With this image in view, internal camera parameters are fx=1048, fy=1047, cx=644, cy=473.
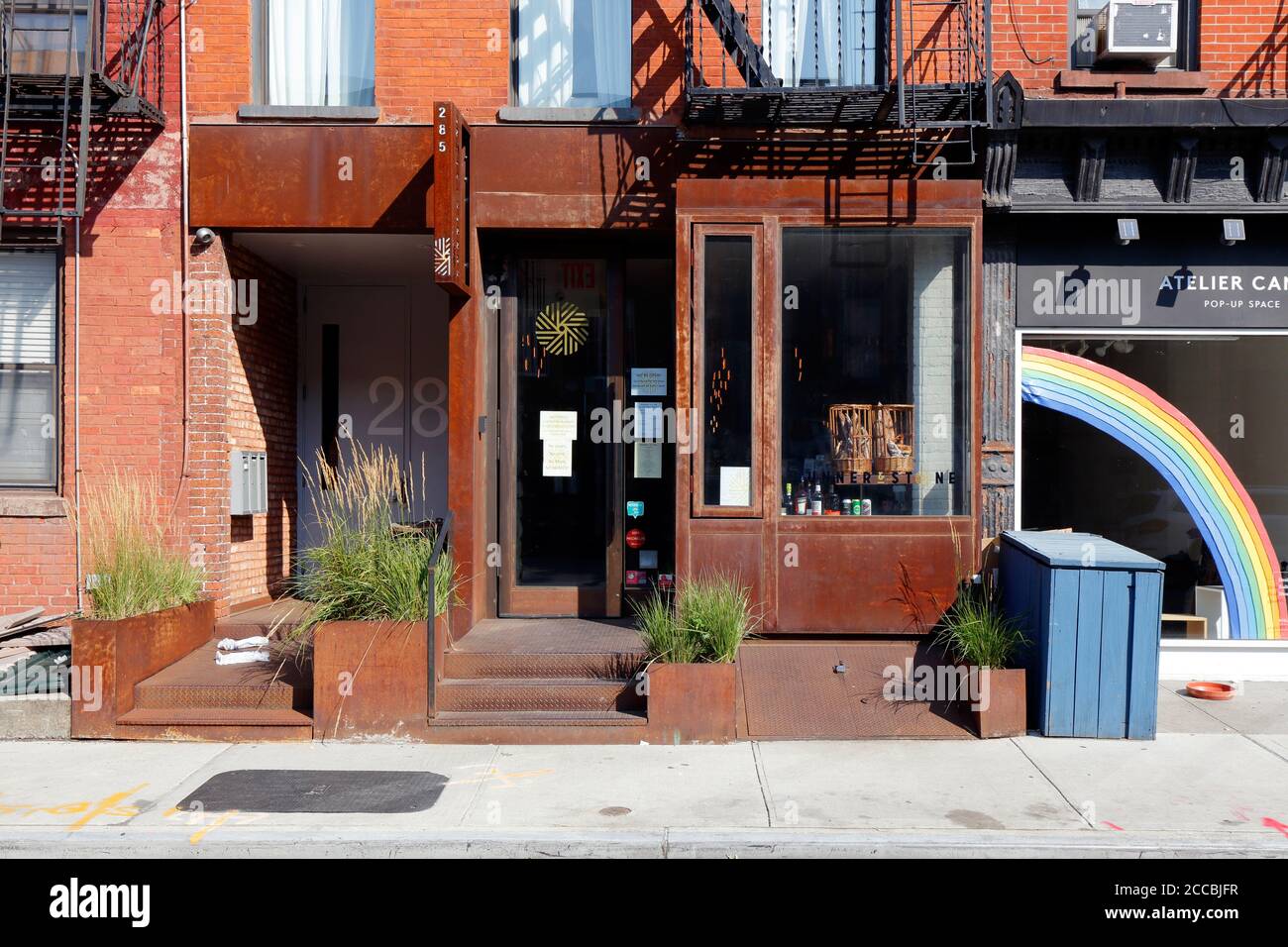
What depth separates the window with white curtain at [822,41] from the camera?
8.98 metres

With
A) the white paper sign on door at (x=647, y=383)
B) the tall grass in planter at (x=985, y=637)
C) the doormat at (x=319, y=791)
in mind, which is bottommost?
the doormat at (x=319, y=791)

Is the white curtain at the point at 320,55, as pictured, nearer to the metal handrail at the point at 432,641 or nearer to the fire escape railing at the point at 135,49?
the fire escape railing at the point at 135,49

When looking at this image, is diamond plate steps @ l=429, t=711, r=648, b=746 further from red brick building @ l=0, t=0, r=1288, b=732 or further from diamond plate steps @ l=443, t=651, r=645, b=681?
red brick building @ l=0, t=0, r=1288, b=732

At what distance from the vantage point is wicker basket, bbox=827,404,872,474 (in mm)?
8656

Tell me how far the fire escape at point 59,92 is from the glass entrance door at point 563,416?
11.2ft

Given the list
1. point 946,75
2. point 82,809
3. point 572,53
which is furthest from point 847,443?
point 82,809

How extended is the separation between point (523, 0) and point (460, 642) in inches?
218

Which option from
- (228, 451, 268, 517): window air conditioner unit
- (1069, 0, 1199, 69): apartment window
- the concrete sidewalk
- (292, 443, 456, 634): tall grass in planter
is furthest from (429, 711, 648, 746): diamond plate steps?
(1069, 0, 1199, 69): apartment window

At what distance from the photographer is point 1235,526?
29.6 feet

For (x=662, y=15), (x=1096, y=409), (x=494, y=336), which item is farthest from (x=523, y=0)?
(x=1096, y=409)

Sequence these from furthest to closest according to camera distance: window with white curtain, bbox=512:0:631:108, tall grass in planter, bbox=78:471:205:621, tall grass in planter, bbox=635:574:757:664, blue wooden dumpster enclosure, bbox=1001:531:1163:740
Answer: window with white curtain, bbox=512:0:631:108
tall grass in planter, bbox=78:471:205:621
tall grass in planter, bbox=635:574:757:664
blue wooden dumpster enclosure, bbox=1001:531:1163:740

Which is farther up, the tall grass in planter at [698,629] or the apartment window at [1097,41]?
the apartment window at [1097,41]

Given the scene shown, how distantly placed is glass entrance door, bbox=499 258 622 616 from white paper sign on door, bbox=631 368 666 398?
154 mm

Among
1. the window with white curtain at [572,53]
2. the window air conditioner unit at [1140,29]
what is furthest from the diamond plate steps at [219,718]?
the window air conditioner unit at [1140,29]
